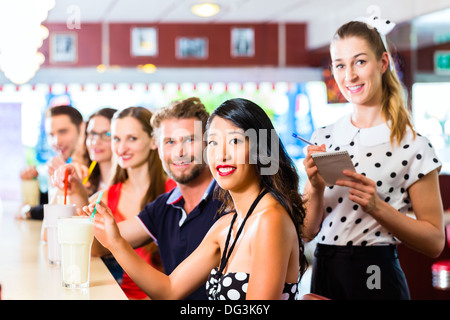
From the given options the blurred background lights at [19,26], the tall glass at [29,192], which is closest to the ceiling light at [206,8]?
the blurred background lights at [19,26]

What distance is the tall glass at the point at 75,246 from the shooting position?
1200 millimetres

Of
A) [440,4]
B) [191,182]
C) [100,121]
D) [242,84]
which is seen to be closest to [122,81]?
[242,84]

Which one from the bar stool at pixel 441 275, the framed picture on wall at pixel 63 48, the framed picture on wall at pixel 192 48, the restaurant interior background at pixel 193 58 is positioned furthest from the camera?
the framed picture on wall at pixel 192 48

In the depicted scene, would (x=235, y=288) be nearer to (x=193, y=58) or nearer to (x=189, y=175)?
(x=189, y=175)

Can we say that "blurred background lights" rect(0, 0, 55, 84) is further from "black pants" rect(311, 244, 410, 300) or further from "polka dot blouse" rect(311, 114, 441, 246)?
"black pants" rect(311, 244, 410, 300)

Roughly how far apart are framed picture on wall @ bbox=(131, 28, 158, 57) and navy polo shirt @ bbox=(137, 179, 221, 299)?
15.6ft

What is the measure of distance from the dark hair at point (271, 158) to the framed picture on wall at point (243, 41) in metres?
5.28

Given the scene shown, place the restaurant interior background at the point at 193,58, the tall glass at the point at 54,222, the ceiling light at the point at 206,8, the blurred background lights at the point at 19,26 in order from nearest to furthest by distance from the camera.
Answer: the tall glass at the point at 54,222 → the blurred background lights at the point at 19,26 → the ceiling light at the point at 206,8 → the restaurant interior background at the point at 193,58

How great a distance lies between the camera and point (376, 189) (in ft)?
4.46

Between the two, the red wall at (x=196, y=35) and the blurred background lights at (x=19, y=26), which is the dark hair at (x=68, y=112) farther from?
the red wall at (x=196, y=35)

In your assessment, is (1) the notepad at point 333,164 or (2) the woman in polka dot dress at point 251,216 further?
(1) the notepad at point 333,164

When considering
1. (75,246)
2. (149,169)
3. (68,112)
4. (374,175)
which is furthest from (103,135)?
(374,175)

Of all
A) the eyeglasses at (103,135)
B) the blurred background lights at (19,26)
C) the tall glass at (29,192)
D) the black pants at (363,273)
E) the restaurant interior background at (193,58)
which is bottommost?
the black pants at (363,273)

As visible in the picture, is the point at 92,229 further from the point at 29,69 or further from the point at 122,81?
the point at 122,81
